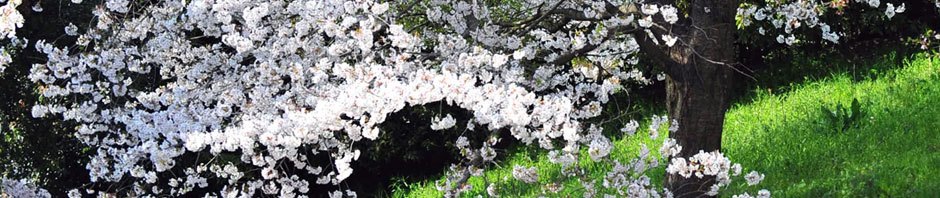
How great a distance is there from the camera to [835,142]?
6.41m

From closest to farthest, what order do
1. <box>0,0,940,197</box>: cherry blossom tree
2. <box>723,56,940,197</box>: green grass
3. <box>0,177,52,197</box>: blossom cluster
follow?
<box>0,0,940,197</box>: cherry blossom tree
<box>723,56,940,197</box>: green grass
<box>0,177,52,197</box>: blossom cluster

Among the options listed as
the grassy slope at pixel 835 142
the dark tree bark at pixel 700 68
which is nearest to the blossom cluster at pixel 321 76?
the dark tree bark at pixel 700 68

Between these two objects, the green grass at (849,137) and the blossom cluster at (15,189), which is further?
the blossom cluster at (15,189)

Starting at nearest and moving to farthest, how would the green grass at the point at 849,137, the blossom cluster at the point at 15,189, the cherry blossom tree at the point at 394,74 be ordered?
the cherry blossom tree at the point at 394,74, the green grass at the point at 849,137, the blossom cluster at the point at 15,189

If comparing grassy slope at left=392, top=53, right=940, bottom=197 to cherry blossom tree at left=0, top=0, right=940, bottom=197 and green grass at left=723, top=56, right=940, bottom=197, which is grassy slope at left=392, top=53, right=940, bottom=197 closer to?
green grass at left=723, top=56, right=940, bottom=197

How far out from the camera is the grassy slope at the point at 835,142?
18.0ft

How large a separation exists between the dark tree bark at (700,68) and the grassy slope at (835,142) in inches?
28.3

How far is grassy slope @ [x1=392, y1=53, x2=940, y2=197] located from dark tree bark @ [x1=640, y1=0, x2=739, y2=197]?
2.36ft

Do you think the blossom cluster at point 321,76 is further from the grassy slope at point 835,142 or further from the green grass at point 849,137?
the green grass at point 849,137

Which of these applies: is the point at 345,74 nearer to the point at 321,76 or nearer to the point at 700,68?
the point at 321,76

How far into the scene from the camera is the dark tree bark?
470cm

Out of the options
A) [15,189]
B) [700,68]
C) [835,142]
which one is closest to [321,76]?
[700,68]

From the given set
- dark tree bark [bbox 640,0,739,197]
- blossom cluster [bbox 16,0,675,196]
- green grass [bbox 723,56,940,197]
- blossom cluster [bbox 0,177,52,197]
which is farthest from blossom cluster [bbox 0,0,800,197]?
blossom cluster [bbox 0,177,52,197]

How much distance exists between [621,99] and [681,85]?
16.6ft
